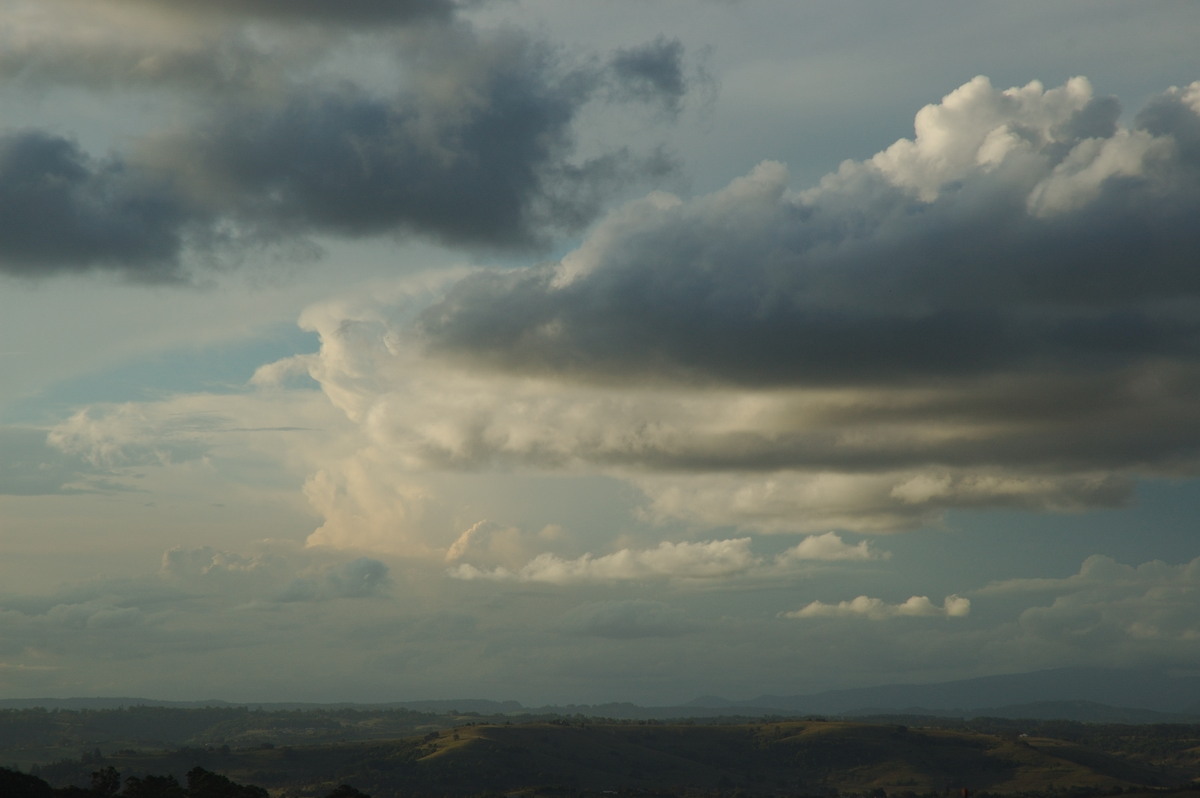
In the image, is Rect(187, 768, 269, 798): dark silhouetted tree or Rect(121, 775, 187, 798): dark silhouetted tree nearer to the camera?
Rect(121, 775, 187, 798): dark silhouetted tree

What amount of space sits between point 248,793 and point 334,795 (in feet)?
38.9

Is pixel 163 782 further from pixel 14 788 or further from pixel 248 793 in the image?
pixel 14 788

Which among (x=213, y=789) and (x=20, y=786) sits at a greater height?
(x=20, y=786)

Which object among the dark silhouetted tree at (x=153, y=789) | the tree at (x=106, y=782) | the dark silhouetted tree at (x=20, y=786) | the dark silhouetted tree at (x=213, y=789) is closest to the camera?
the dark silhouetted tree at (x=20, y=786)

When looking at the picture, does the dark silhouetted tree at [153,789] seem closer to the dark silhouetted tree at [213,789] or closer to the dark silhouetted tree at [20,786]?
the dark silhouetted tree at [213,789]

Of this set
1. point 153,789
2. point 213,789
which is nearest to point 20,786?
point 153,789

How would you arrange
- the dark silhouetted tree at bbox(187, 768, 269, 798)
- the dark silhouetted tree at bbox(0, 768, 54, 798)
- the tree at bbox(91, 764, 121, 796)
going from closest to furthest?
the dark silhouetted tree at bbox(0, 768, 54, 798) < the dark silhouetted tree at bbox(187, 768, 269, 798) < the tree at bbox(91, 764, 121, 796)

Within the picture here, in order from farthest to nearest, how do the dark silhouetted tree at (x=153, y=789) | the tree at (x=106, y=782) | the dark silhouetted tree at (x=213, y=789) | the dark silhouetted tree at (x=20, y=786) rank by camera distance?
1. the tree at (x=106, y=782)
2. the dark silhouetted tree at (x=213, y=789)
3. the dark silhouetted tree at (x=153, y=789)
4. the dark silhouetted tree at (x=20, y=786)

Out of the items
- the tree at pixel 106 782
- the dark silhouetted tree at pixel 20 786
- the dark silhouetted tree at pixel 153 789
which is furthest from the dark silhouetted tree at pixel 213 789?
the dark silhouetted tree at pixel 20 786

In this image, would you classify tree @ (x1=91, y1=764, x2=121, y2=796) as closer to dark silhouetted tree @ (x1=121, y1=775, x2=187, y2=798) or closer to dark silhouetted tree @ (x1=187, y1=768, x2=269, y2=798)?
dark silhouetted tree @ (x1=121, y1=775, x2=187, y2=798)

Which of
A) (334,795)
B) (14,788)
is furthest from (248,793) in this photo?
(14,788)

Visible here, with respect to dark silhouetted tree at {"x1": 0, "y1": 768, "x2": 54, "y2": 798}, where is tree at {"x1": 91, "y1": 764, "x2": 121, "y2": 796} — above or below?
below

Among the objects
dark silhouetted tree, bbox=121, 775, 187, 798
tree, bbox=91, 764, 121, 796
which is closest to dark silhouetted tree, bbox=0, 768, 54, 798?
dark silhouetted tree, bbox=121, 775, 187, 798

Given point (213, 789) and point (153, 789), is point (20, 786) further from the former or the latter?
point (213, 789)
